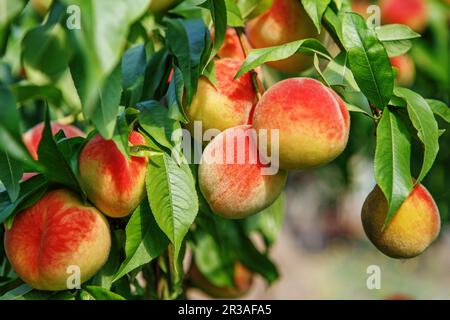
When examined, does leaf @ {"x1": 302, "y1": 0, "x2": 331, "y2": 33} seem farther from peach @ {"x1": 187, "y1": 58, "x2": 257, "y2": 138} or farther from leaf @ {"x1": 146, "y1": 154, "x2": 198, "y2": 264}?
leaf @ {"x1": 146, "y1": 154, "x2": 198, "y2": 264}

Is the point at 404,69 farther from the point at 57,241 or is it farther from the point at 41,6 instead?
the point at 57,241

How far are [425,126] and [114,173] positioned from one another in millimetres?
310

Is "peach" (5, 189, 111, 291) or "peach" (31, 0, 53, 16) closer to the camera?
"peach" (5, 189, 111, 291)

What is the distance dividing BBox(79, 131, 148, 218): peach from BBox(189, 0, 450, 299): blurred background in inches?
32.2

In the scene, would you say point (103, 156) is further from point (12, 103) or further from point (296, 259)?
point (296, 259)

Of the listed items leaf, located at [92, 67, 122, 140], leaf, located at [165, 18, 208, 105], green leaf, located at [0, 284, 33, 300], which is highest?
leaf, located at [92, 67, 122, 140]

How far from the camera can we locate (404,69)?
1499mm

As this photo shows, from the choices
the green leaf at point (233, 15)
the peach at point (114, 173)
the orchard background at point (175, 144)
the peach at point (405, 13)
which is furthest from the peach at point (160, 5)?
the peach at point (405, 13)

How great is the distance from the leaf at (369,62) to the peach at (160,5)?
303 mm

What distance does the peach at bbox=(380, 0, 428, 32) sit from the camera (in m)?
1.59

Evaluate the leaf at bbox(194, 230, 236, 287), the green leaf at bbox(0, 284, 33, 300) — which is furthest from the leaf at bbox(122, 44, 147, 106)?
the leaf at bbox(194, 230, 236, 287)

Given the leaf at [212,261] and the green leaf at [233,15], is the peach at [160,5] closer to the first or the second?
the green leaf at [233,15]

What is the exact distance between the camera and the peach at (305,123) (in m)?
0.68

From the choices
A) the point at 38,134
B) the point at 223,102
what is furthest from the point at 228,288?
the point at 223,102
